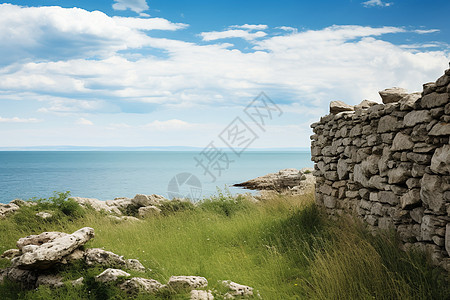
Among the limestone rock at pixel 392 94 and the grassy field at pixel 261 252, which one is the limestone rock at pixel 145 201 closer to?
the grassy field at pixel 261 252

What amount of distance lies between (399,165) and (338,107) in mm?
3140

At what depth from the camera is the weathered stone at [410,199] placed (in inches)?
222

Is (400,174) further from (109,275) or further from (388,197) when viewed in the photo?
(109,275)

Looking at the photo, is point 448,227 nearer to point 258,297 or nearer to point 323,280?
point 323,280

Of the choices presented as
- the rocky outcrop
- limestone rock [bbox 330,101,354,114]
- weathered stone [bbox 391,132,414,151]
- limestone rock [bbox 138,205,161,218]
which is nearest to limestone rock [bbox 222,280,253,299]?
weathered stone [bbox 391,132,414,151]

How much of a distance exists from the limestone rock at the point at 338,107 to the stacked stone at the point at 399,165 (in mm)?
24

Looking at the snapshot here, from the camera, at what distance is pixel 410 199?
5.72 metres

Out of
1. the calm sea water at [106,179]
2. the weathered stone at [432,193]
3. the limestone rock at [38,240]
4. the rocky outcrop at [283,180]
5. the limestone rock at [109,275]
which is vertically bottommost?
the calm sea water at [106,179]

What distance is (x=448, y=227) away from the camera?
16.0ft

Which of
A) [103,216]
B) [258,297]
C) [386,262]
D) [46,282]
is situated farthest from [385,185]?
[103,216]

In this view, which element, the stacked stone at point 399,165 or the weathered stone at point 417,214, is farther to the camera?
the weathered stone at point 417,214

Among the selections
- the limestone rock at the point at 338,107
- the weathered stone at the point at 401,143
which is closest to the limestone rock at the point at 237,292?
the weathered stone at the point at 401,143

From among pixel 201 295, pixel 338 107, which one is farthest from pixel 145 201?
pixel 201 295

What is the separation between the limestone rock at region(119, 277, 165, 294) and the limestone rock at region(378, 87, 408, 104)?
17.0 feet
